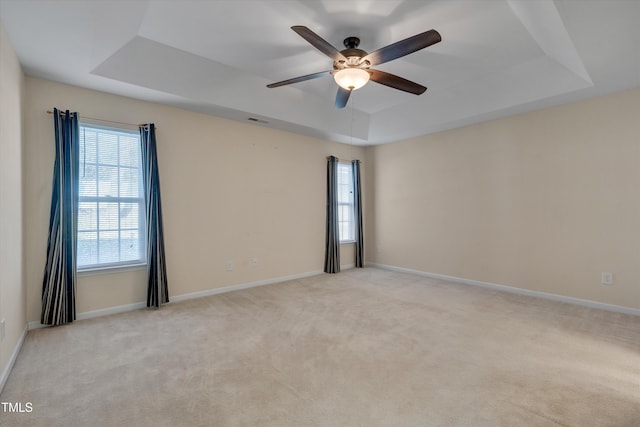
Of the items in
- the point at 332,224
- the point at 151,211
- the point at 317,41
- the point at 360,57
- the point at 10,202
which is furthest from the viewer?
the point at 332,224

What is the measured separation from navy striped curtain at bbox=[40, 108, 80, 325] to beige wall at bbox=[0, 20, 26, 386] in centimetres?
22

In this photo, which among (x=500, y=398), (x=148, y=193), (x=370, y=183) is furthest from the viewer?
(x=370, y=183)

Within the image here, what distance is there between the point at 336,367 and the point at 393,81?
253cm

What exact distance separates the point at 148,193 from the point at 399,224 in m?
4.17

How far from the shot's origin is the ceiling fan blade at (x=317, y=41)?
203cm

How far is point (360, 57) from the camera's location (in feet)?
8.34

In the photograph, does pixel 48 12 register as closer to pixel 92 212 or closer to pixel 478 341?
pixel 92 212

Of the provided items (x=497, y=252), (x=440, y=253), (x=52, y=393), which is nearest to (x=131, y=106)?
(x=52, y=393)

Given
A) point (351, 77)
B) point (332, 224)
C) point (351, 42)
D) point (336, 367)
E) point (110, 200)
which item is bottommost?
point (336, 367)

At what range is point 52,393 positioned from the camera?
6.33 feet

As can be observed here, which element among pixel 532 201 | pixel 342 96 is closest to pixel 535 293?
pixel 532 201

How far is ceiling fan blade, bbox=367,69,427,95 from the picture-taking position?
2.71 m

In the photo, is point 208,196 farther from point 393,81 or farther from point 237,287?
point 393,81

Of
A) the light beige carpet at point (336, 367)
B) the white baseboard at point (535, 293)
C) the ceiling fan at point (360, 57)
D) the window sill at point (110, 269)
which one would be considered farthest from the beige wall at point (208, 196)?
the ceiling fan at point (360, 57)
